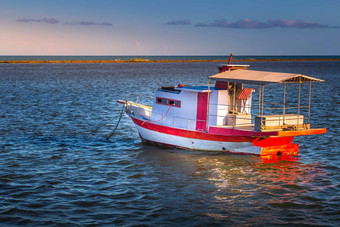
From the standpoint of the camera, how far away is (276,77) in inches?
790

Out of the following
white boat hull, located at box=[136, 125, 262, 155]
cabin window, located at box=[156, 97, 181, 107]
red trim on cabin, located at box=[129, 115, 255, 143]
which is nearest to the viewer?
red trim on cabin, located at box=[129, 115, 255, 143]

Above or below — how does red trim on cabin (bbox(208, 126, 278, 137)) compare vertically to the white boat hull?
above

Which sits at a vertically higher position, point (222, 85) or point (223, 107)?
point (222, 85)

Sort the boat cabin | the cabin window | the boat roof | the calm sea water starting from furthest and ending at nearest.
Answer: the cabin window
the boat cabin
the boat roof
the calm sea water

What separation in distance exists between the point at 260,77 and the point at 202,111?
388cm

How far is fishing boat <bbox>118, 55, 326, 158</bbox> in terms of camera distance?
67.1 ft

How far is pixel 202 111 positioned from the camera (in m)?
22.8

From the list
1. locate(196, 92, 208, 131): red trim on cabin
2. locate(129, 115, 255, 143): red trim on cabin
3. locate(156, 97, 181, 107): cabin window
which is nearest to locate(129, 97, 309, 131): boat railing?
locate(196, 92, 208, 131): red trim on cabin

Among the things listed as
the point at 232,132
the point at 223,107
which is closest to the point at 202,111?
the point at 223,107

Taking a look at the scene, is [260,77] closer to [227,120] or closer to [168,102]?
[227,120]

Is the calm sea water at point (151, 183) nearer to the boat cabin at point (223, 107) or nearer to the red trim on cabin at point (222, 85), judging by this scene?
the boat cabin at point (223, 107)

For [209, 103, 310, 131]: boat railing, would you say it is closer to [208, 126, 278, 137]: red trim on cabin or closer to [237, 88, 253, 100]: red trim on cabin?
[208, 126, 278, 137]: red trim on cabin

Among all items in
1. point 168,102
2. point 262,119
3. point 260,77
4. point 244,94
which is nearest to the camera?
point 262,119

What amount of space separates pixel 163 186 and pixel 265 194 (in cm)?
416
